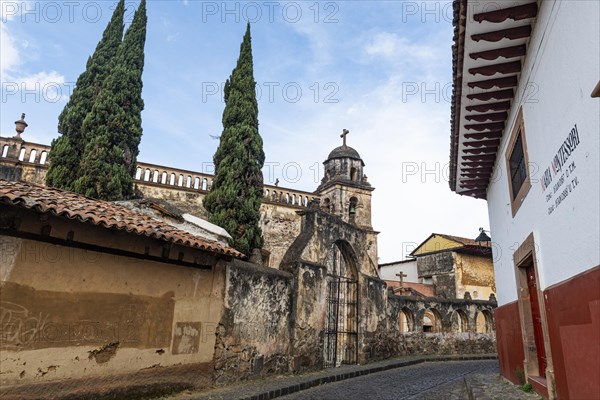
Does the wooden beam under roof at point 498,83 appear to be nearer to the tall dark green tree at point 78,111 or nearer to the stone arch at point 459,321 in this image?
the tall dark green tree at point 78,111

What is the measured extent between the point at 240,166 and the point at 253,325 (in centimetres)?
513

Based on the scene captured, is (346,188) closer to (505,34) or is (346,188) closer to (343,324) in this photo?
(343,324)

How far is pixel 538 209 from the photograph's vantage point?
596 cm

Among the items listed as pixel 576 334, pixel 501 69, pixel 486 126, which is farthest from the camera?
pixel 486 126

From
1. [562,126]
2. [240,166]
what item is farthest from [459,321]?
[562,126]

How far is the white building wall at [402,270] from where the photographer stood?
33688 mm

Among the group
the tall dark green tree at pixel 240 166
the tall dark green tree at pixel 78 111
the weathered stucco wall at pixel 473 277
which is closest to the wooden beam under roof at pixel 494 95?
the tall dark green tree at pixel 240 166

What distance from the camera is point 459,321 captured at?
19.1m

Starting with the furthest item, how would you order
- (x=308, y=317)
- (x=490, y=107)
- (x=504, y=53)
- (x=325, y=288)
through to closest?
(x=325, y=288)
(x=308, y=317)
(x=490, y=107)
(x=504, y=53)

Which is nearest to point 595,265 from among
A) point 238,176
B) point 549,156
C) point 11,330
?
point 549,156

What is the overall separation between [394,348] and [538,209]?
10806 millimetres

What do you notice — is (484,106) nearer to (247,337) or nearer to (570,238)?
(570,238)

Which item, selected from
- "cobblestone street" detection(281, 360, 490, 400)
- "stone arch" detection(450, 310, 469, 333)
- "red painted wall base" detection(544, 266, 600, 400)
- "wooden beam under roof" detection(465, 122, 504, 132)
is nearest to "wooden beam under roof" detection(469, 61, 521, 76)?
"wooden beam under roof" detection(465, 122, 504, 132)

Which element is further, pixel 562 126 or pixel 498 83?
pixel 498 83
